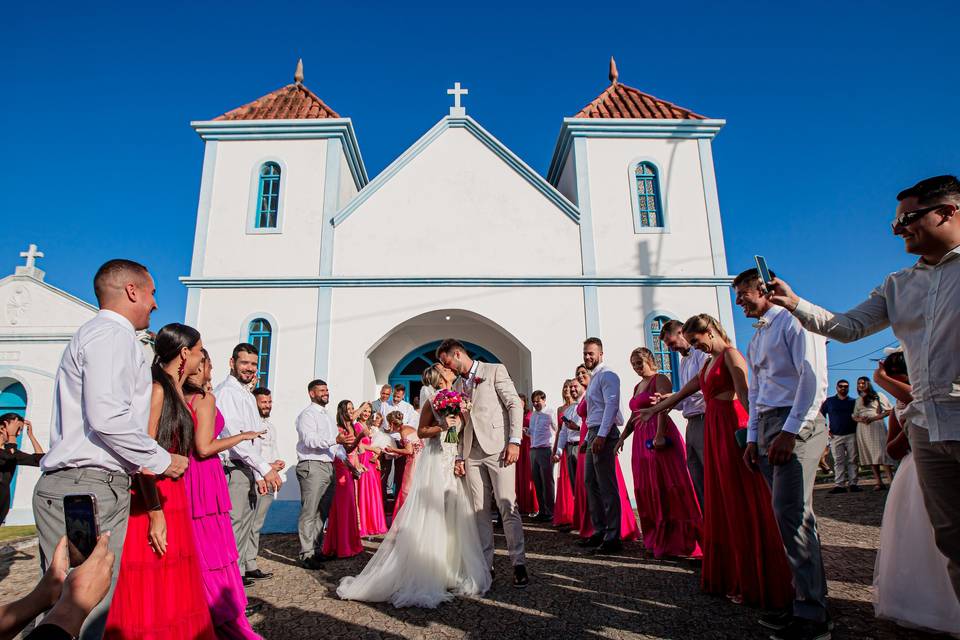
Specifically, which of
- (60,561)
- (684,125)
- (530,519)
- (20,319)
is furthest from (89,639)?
(20,319)

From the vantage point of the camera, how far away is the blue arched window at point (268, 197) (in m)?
12.1

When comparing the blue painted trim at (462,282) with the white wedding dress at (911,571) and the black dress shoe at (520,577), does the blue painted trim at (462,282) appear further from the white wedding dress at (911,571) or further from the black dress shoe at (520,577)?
the white wedding dress at (911,571)

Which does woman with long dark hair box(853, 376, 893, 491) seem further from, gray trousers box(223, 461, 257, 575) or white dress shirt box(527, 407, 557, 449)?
gray trousers box(223, 461, 257, 575)

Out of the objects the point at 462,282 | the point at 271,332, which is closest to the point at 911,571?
the point at 462,282

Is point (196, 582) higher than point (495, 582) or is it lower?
higher

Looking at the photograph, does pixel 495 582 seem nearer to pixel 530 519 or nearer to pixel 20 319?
pixel 530 519

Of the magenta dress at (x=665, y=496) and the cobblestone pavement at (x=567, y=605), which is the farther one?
the magenta dress at (x=665, y=496)

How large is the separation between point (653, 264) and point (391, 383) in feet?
21.6

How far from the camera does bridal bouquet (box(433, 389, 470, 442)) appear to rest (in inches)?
201

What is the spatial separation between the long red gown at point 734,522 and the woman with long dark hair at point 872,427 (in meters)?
8.02

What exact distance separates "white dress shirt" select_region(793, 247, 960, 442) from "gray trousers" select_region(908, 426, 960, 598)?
7 centimetres

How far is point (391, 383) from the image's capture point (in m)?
13.2

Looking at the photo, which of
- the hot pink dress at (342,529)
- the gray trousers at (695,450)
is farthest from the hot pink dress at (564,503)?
the hot pink dress at (342,529)

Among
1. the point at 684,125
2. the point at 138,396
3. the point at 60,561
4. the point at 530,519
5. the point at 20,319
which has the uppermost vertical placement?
the point at 684,125
